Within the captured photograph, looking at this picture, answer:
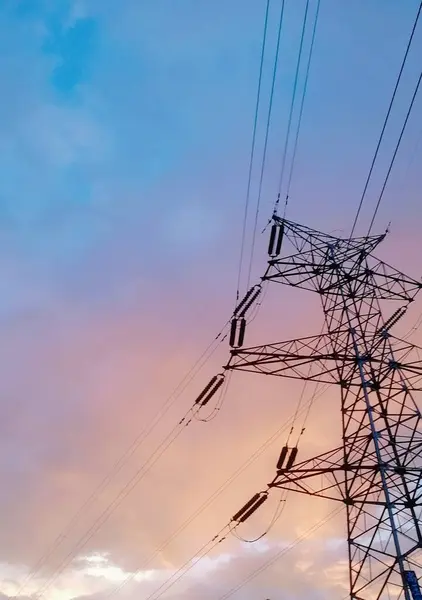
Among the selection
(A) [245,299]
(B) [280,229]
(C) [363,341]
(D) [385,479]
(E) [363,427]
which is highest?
(B) [280,229]

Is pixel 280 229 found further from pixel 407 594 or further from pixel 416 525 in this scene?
pixel 407 594

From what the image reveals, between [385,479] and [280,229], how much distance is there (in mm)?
10205

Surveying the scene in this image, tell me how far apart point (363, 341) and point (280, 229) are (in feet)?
18.5

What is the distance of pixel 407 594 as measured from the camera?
12.2m

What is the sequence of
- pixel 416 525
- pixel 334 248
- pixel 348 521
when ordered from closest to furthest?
pixel 416 525
pixel 348 521
pixel 334 248

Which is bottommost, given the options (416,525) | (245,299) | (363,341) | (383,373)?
(416,525)

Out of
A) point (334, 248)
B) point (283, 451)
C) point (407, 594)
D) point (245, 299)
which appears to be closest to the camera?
point (407, 594)

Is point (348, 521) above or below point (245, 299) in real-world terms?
below

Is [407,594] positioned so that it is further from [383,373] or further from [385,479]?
[383,373]

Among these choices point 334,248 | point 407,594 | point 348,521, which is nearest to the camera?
point 407,594

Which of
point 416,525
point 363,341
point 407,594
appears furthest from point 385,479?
point 363,341

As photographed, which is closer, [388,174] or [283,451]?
[388,174]

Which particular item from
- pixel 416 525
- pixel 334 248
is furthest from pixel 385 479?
pixel 334 248

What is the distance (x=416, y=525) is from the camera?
13164 millimetres
